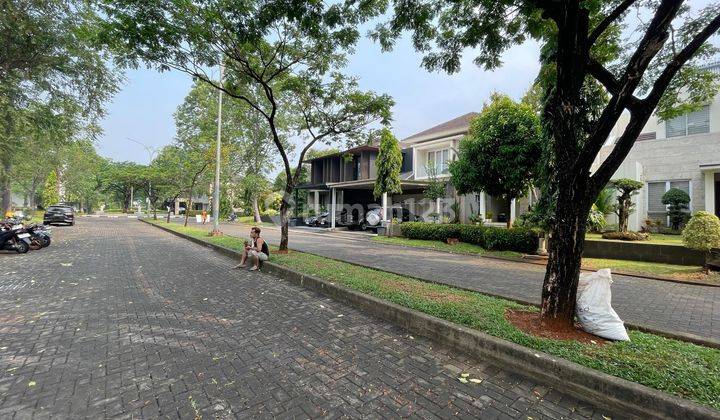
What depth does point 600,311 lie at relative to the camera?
379cm

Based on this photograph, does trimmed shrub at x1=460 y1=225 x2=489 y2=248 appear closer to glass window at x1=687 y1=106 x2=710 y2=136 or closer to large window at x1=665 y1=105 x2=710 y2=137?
large window at x1=665 y1=105 x2=710 y2=137

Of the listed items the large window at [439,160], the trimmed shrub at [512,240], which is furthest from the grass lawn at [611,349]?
the large window at [439,160]

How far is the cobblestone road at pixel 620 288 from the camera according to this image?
4.84 meters

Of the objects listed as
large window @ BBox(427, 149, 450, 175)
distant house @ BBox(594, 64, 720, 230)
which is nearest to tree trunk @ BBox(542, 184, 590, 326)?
distant house @ BBox(594, 64, 720, 230)

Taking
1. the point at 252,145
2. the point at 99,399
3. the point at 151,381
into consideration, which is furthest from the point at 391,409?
the point at 252,145

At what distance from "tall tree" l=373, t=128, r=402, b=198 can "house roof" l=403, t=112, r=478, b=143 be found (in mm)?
4288

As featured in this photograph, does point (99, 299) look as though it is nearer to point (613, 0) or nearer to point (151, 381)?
point (151, 381)

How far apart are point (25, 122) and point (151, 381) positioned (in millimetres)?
13197

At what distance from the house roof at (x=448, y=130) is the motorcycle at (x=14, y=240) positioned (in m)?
20.2

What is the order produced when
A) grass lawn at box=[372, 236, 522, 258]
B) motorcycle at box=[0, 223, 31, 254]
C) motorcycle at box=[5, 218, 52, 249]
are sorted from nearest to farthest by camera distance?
motorcycle at box=[0, 223, 31, 254]
motorcycle at box=[5, 218, 52, 249]
grass lawn at box=[372, 236, 522, 258]

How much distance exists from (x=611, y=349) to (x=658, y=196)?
16.4m

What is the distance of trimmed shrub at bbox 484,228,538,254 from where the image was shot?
1152cm

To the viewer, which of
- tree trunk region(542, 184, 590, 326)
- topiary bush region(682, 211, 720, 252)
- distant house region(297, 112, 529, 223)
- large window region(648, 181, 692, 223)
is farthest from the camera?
distant house region(297, 112, 529, 223)

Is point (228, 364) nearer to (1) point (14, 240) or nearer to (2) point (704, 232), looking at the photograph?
(2) point (704, 232)
